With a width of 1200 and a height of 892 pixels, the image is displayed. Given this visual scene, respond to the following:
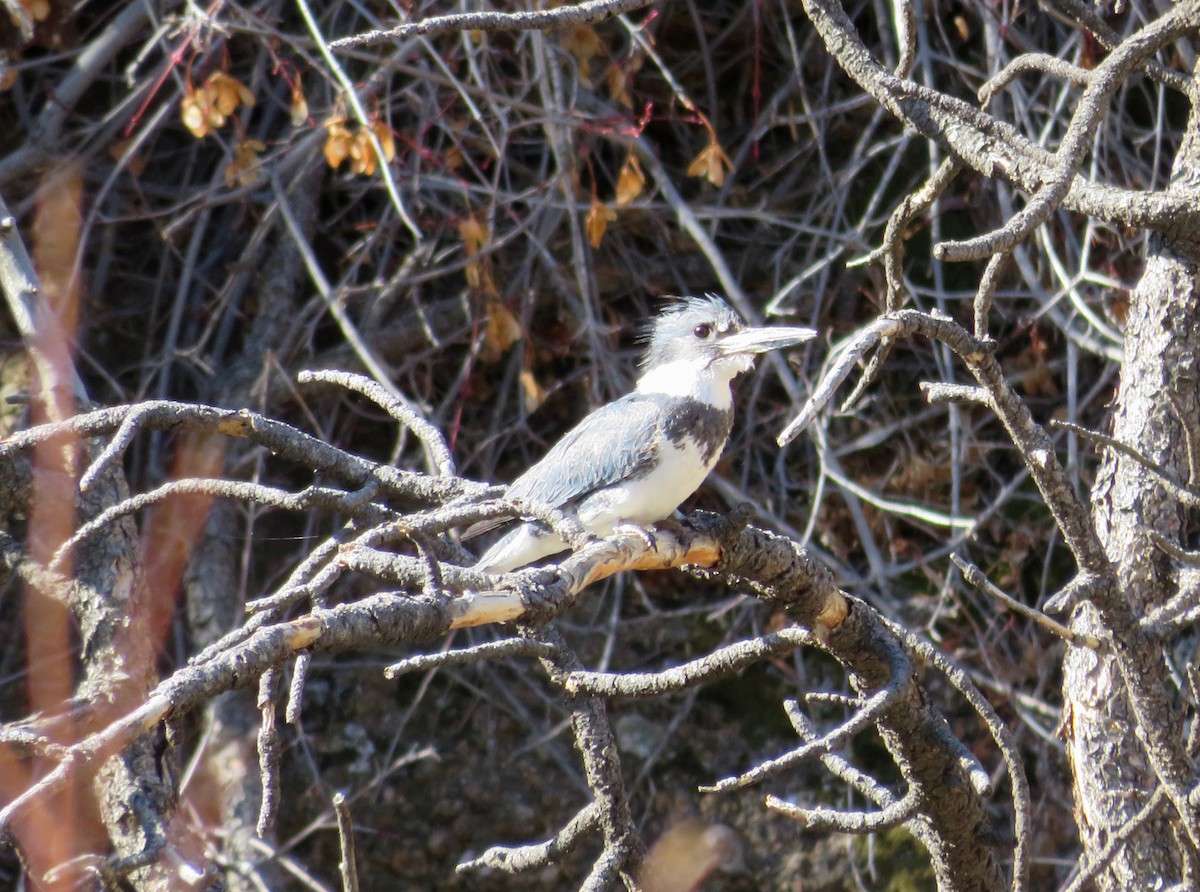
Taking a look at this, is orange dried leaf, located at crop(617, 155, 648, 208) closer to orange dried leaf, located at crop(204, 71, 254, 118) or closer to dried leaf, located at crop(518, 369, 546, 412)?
dried leaf, located at crop(518, 369, 546, 412)

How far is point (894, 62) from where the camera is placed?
3.36m

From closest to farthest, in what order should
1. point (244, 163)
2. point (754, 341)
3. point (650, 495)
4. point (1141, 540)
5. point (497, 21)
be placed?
point (497, 21)
point (1141, 540)
point (650, 495)
point (754, 341)
point (244, 163)

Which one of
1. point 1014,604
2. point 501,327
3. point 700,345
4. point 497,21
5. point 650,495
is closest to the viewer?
point 1014,604

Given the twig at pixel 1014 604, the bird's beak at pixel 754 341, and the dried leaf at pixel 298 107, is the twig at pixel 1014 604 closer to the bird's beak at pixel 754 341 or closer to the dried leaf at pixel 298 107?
the bird's beak at pixel 754 341

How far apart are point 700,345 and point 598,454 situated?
1.18ft

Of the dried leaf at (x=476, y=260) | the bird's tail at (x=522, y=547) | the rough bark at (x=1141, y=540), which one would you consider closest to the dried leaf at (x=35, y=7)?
the dried leaf at (x=476, y=260)

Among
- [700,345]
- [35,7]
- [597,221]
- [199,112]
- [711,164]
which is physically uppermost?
[35,7]

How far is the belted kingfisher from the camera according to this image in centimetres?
231

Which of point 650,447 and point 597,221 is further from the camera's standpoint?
point 597,221

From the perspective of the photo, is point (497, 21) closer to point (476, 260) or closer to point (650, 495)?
point (650, 495)

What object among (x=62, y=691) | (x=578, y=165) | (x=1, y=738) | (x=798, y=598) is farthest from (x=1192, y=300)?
(x=62, y=691)

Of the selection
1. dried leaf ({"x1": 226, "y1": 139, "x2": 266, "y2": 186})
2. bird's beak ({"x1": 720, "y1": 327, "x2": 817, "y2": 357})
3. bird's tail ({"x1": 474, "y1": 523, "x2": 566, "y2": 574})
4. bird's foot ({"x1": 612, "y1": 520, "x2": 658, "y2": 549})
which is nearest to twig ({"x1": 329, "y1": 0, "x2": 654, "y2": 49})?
bird's foot ({"x1": 612, "y1": 520, "x2": 658, "y2": 549})

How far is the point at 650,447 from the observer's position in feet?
7.80

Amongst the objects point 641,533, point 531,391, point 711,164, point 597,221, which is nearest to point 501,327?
point 531,391
